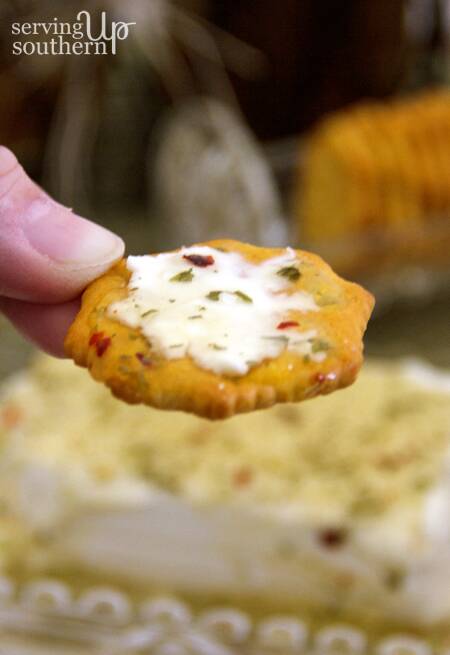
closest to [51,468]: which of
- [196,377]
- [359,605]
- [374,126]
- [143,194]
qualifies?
[359,605]

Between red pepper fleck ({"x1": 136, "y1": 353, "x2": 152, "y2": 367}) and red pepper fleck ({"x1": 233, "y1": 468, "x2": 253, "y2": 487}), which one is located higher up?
red pepper fleck ({"x1": 136, "y1": 353, "x2": 152, "y2": 367})

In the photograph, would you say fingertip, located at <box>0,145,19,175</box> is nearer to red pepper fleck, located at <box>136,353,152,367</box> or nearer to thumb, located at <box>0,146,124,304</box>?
thumb, located at <box>0,146,124,304</box>

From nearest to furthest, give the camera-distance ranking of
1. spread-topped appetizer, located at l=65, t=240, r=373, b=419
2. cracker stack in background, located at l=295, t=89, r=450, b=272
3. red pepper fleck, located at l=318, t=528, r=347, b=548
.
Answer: spread-topped appetizer, located at l=65, t=240, r=373, b=419, red pepper fleck, located at l=318, t=528, r=347, b=548, cracker stack in background, located at l=295, t=89, r=450, b=272

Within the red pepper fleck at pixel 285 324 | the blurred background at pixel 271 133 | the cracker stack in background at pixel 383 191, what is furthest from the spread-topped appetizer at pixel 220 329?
the cracker stack in background at pixel 383 191

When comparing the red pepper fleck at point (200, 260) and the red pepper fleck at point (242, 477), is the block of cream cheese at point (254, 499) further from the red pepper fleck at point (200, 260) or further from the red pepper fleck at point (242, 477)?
the red pepper fleck at point (200, 260)

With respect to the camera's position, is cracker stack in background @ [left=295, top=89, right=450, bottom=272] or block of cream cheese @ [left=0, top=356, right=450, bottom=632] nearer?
block of cream cheese @ [left=0, top=356, right=450, bottom=632]

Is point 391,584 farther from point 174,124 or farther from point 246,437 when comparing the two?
point 174,124

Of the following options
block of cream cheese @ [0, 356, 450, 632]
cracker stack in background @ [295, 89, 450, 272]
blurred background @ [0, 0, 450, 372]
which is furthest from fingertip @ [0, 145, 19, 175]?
cracker stack in background @ [295, 89, 450, 272]
